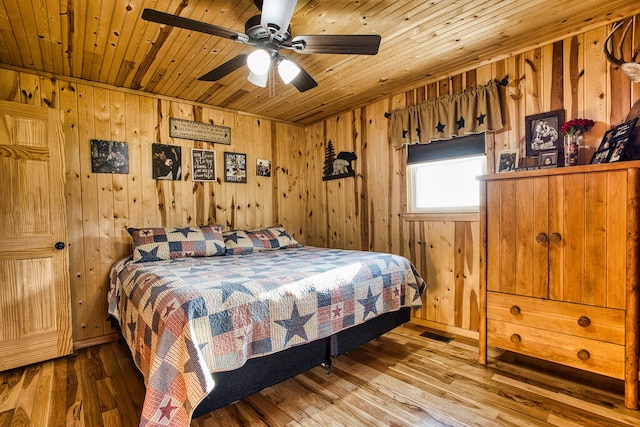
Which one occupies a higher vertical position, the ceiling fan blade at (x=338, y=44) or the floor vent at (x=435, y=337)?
the ceiling fan blade at (x=338, y=44)

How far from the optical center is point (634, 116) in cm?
190

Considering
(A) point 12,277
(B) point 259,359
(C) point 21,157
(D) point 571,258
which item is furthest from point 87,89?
(D) point 571,258

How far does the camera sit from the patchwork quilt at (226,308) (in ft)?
4.25

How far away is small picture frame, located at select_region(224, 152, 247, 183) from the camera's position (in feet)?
11.5

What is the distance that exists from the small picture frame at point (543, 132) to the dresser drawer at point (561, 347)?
1260 millimetres

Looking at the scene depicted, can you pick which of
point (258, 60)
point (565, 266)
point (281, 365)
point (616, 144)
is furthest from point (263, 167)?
point (616, 144)

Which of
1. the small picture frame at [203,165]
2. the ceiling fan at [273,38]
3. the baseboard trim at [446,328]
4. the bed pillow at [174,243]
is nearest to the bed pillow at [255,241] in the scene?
the bed pillow at [174,243]

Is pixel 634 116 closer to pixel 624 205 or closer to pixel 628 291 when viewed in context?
pixel 624 205

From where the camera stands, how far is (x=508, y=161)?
244cm

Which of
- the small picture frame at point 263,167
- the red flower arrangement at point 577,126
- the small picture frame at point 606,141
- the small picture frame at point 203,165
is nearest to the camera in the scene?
the small picture frame at point 606,141

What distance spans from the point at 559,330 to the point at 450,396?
773mm

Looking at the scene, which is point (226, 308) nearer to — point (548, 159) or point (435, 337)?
point (435, 337)

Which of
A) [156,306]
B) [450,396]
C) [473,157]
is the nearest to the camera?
[156,306]

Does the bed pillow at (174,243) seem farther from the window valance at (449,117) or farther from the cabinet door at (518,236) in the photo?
the cabinet door at (518,236)
